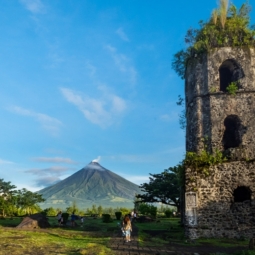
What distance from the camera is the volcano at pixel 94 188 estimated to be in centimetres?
11819

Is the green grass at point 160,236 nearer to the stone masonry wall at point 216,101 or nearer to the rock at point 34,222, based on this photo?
the stone masonry wall at point 216,101

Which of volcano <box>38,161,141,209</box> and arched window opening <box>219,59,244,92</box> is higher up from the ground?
volcano <box>38,161,141,209</box>

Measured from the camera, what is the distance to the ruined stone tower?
44.5ft

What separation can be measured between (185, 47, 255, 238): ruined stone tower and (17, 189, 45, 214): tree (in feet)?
77.5

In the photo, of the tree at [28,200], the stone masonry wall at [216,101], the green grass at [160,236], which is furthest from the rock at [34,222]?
the tree at [28,200]

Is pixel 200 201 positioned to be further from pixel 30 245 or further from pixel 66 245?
pixel 30 245

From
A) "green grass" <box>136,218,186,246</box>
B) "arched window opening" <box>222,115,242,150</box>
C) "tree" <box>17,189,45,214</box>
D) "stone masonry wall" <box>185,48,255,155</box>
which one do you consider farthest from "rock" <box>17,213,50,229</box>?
"tree" <box>17,189,45,214</box>

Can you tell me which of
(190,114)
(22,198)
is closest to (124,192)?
(22,198)

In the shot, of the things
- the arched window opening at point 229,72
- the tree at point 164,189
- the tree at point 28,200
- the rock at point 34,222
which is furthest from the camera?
the tree at point 28,200

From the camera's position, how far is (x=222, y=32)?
16.8 metres

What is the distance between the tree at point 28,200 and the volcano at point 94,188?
7865 cm

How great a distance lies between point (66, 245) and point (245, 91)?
11.1 metres

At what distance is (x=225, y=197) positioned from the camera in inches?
543

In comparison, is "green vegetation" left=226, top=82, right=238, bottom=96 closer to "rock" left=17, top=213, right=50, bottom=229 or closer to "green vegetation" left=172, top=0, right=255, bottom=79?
"green vegetation" left=172, top=0, right=255, bottom=79
